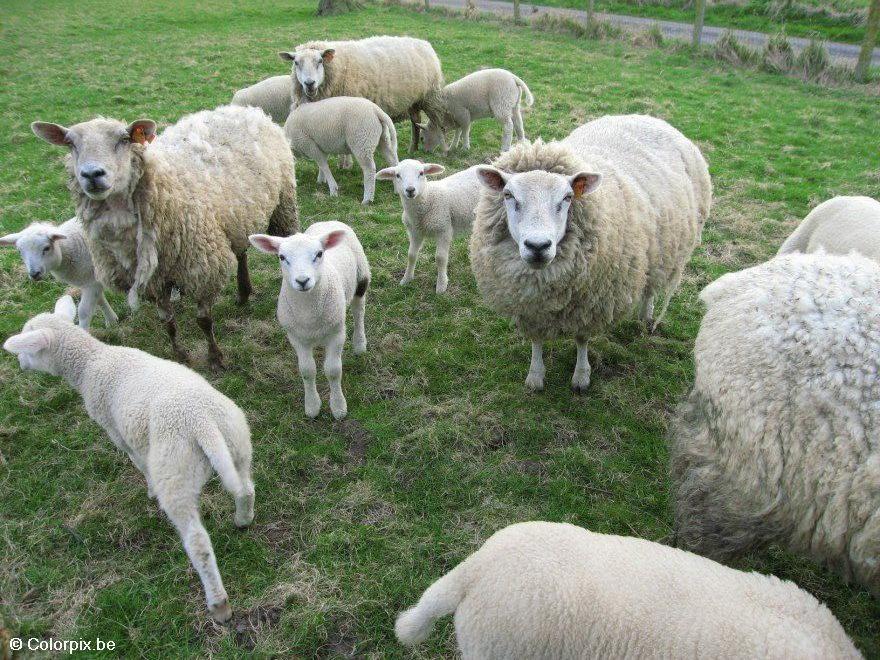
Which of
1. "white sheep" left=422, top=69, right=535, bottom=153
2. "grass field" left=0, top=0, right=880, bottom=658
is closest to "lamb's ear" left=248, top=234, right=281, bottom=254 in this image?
"grass field" left=0, top=0, right=880, bottom=658

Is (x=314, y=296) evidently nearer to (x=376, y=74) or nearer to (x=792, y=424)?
(x=792, y=424)

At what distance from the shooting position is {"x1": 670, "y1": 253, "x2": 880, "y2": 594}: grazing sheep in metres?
1.98

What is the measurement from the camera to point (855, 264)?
8.05ft

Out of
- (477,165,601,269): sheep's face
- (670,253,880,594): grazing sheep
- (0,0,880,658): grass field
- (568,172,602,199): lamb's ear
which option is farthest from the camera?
(568,172,602,199): lamb's ear

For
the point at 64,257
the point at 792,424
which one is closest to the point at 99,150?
the point at 64,257

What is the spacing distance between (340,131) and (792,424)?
19.4ft

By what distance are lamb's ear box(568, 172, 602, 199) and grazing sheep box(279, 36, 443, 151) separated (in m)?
5.16

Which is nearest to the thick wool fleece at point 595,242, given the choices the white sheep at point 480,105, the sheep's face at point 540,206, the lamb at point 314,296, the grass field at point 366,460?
the sheep's face at point 540,206

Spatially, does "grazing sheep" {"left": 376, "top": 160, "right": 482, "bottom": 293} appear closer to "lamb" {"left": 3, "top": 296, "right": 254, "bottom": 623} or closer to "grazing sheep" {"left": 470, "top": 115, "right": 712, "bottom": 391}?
"grazing sheep" {"left": 470, "top": 115, "right": 712, "bottom": 391}

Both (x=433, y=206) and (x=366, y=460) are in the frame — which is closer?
(x=366, y=460)

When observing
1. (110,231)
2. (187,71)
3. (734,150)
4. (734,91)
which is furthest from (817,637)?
(187,71)

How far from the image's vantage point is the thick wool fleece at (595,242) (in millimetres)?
3377

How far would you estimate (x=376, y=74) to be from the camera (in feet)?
26.3

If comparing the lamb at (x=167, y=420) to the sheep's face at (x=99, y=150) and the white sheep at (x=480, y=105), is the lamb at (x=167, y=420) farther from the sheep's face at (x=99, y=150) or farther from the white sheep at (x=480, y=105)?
the white sheep at (x=480, y=105)
